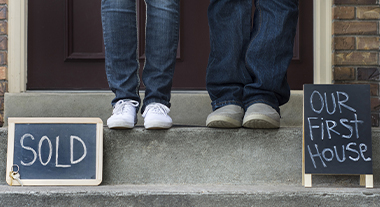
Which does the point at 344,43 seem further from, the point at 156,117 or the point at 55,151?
the point at 55,151

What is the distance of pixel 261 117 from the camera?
1.12 metres

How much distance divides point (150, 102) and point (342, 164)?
0.64 m

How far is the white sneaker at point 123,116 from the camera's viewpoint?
1.13m

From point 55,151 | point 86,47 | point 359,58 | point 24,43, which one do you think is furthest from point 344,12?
point 24,43

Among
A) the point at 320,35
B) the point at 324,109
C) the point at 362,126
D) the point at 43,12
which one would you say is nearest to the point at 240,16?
the point at 324,109

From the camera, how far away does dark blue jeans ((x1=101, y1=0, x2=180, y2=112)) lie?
1167mm

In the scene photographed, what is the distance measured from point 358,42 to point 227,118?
912 millimetres

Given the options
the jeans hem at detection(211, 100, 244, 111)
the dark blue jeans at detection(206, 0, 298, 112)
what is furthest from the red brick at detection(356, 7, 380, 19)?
the jeans hem at detection(211, 100, 244, 111)

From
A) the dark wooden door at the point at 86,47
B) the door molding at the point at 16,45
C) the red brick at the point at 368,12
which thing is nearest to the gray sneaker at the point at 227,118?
the dark wooden door at the point at 86,47

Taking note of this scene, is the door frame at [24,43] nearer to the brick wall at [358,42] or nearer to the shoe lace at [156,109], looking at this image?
the brick wall at [358,42]

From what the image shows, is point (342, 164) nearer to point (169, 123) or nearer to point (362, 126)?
point (362, 126)

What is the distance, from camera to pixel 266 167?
1149 millimetres

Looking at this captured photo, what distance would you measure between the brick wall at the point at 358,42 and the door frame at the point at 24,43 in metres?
0.04

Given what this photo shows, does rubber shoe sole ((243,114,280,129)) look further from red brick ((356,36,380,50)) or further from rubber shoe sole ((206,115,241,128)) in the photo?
red brick ((356,36,380,50))
